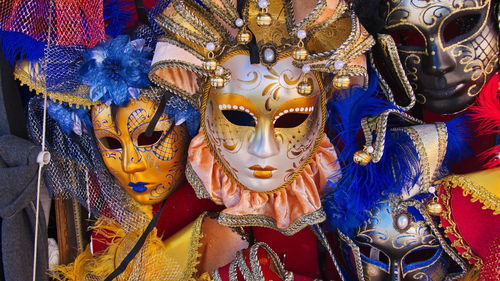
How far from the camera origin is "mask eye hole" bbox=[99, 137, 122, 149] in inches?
58.6

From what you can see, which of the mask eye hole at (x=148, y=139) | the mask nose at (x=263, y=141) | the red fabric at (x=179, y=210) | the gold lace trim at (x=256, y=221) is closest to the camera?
the mask nose at (x=263, y=141)

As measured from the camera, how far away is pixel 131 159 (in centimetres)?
145

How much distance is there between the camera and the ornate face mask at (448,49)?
3.84ft

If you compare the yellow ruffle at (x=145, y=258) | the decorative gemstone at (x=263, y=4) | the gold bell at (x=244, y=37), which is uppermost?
the decorative gemstone at (x=263, y=4)

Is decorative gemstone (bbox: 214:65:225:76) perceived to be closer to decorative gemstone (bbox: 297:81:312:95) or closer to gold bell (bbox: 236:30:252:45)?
gold bell (bbox: 236:30:252:45)

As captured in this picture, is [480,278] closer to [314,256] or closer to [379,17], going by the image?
[314,256]

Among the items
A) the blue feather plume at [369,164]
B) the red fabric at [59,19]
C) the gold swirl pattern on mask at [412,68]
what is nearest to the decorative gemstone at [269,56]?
the blue feather plume at [369,164]

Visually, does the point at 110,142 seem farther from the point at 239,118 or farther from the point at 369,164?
the point at 369,164

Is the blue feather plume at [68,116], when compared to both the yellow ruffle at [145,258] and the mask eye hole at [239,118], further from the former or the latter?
the mask eye hole at [239,118]

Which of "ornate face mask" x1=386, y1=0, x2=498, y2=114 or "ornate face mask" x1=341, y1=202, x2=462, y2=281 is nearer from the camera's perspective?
"ornate face mask" x1=386, y1=0, x2=498, y2=114

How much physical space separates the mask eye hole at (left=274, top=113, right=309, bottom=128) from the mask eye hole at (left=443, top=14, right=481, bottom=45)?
1.23 ft

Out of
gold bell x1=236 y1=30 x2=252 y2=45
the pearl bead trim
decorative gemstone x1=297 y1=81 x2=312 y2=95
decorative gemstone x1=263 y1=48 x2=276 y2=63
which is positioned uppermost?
gold bell x1=236 y1=30 x2=252 y2=45

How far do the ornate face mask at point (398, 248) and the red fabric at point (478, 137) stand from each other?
0.68 ft

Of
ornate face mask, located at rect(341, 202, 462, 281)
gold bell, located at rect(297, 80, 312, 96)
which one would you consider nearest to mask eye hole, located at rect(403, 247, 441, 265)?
ornate face mask, located at rect(341, 202, 462, 281)
